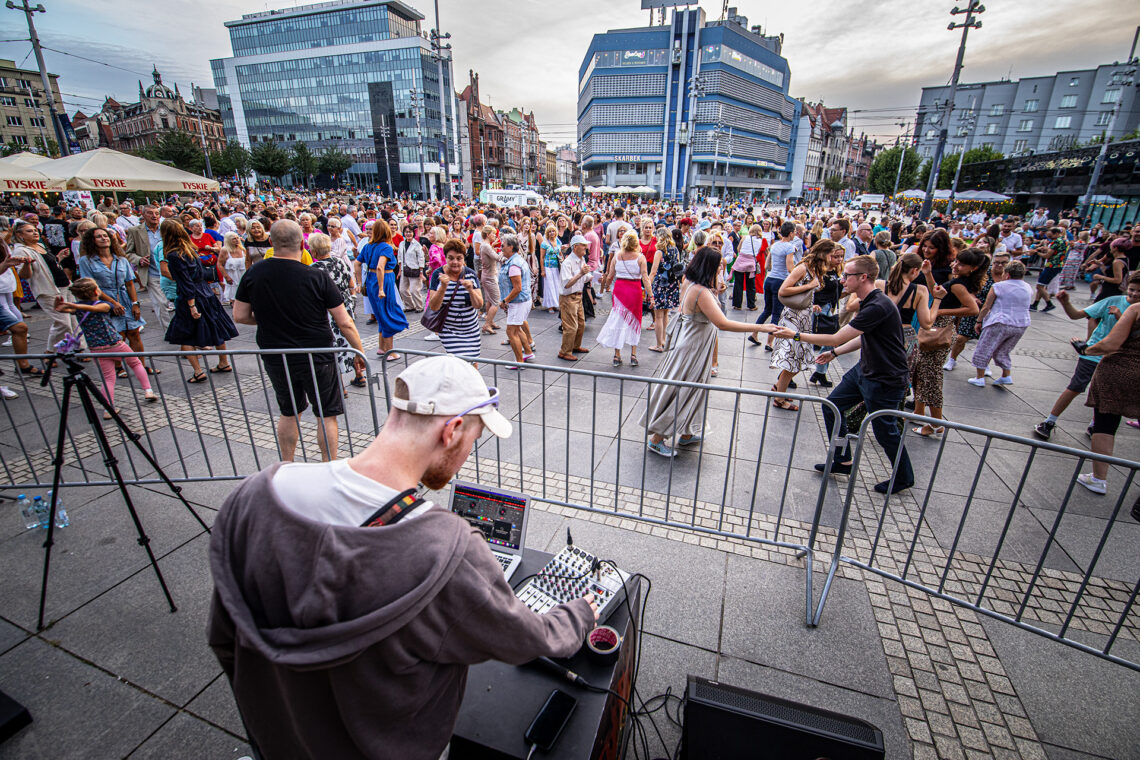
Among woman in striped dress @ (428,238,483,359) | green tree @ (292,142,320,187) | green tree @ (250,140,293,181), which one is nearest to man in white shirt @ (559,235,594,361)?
woman in striped dress @ (428,238,483,359)

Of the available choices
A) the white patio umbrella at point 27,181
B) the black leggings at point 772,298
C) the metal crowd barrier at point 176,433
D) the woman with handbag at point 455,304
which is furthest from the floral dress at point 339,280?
the white patio umbrella at point 27,181

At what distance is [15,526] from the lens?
3.79 meters

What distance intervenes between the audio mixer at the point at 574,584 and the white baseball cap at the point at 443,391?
3.08 ft

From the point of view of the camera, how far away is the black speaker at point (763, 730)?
1.76 metres

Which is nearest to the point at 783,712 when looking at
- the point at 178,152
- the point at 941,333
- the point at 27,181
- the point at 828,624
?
the point at 828,624

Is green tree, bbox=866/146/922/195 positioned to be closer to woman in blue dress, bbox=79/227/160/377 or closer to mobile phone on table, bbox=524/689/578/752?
woman in blue dress, bbox=79/227/160/377

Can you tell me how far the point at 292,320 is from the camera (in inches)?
162

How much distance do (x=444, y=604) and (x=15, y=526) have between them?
4769 mm

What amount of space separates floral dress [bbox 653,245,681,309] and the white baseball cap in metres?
7.64

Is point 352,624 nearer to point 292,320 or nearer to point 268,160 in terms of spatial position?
point 292,320

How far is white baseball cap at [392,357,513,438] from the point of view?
1.44 meters

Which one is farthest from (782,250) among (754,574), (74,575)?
(74,575)

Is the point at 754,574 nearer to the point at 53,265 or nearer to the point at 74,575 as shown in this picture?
the point at 74,575

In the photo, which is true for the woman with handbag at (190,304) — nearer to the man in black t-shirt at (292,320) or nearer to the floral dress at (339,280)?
the floral dress at (339,280)
